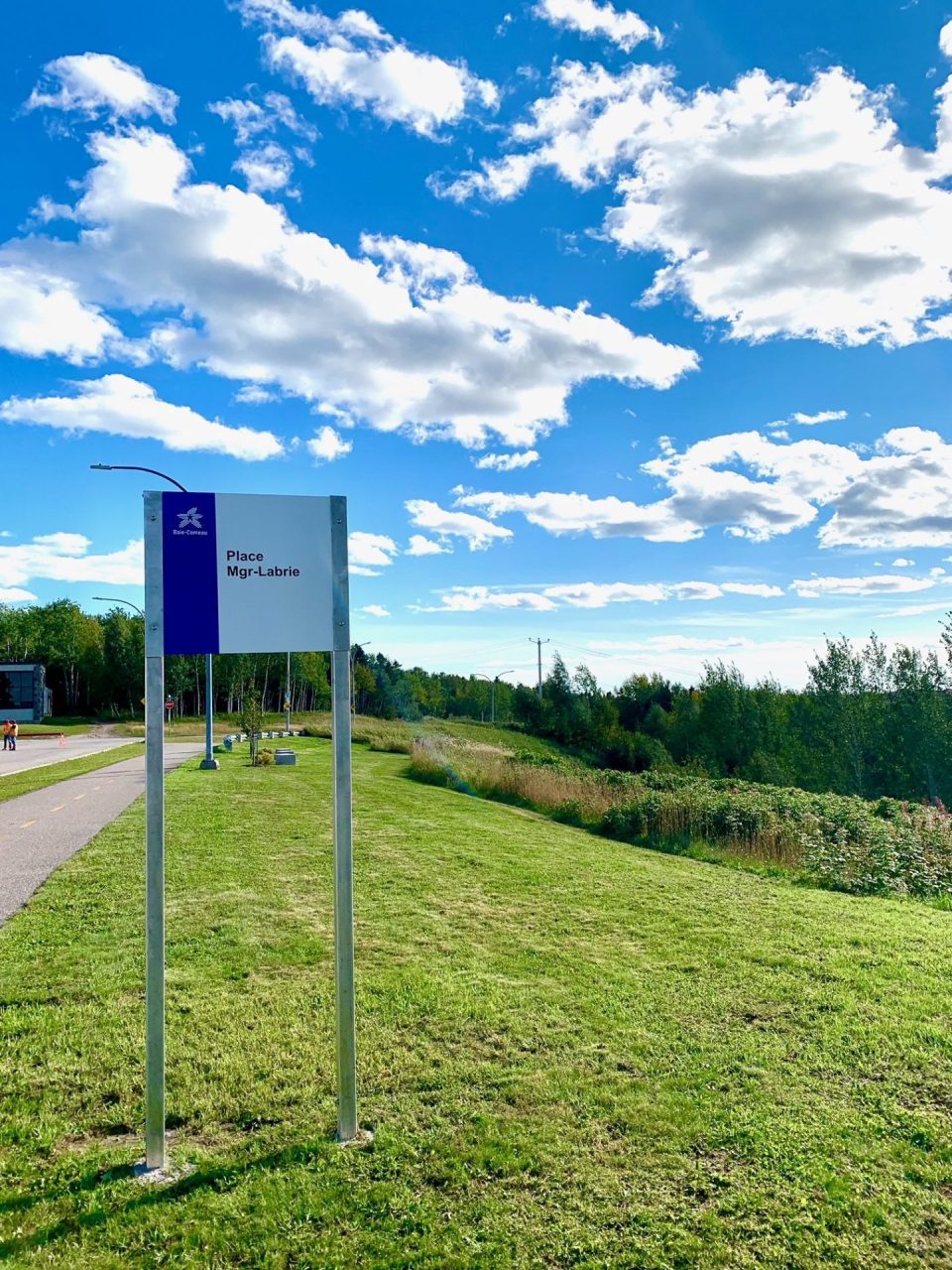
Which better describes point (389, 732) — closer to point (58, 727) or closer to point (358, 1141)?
point (358, 1141)

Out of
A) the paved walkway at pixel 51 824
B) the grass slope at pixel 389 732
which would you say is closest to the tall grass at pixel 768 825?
the paved walkway at pixel 51 824

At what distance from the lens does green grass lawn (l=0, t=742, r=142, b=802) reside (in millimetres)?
17281

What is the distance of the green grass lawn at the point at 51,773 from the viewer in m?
17.3

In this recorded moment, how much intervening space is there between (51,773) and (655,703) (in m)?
55.6

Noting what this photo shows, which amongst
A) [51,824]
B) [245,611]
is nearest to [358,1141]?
[245,611]

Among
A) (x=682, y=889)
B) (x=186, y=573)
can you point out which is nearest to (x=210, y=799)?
(x=682, y=889)

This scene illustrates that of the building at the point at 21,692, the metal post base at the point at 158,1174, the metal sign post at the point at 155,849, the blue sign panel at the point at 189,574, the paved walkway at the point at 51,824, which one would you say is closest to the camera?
the metal post base at the point at 158,1174

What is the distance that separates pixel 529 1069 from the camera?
13.6ft

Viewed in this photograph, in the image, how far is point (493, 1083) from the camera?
157 inches

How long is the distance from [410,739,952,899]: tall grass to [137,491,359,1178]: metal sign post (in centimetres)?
783

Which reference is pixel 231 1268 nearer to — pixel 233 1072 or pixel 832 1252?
pixel 233 1072

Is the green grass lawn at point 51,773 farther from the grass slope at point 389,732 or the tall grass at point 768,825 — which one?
the tall grass at point 768,825

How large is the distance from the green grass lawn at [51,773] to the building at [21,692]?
144 feet

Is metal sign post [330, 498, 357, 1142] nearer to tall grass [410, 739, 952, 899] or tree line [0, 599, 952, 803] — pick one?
tall grass [410, 739, 952, 899]
